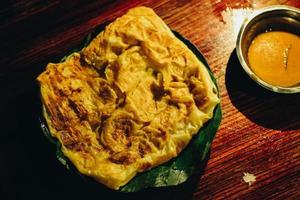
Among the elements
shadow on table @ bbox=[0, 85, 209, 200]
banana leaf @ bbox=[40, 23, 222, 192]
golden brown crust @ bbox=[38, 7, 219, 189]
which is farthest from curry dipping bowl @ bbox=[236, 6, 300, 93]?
shadow on table @ bbox=[0, 85, 209, 200]

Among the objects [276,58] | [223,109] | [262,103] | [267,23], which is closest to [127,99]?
[223,109]

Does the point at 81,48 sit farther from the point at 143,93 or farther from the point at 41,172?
the point at 41,172

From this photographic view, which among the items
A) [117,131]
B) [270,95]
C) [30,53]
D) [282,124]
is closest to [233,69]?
[270,95]

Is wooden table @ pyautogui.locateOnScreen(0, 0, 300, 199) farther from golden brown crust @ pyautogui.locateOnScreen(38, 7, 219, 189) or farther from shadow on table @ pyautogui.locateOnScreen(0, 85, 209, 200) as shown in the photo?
golden brown crust @ pyautogui.locateOnScreen(38, 7, 219, 189)

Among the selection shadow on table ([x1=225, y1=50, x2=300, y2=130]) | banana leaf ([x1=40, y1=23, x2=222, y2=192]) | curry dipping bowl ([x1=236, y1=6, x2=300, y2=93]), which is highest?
curry dipping bowl ([x1=236, y1=6, x2=300, y2=93])

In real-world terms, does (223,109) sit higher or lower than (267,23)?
lower

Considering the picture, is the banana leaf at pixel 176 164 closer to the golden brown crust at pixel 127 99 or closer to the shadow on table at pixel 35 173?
the golden brown crust at pixel 127 99

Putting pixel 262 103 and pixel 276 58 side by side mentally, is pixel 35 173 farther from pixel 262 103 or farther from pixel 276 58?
pixel 276 58
